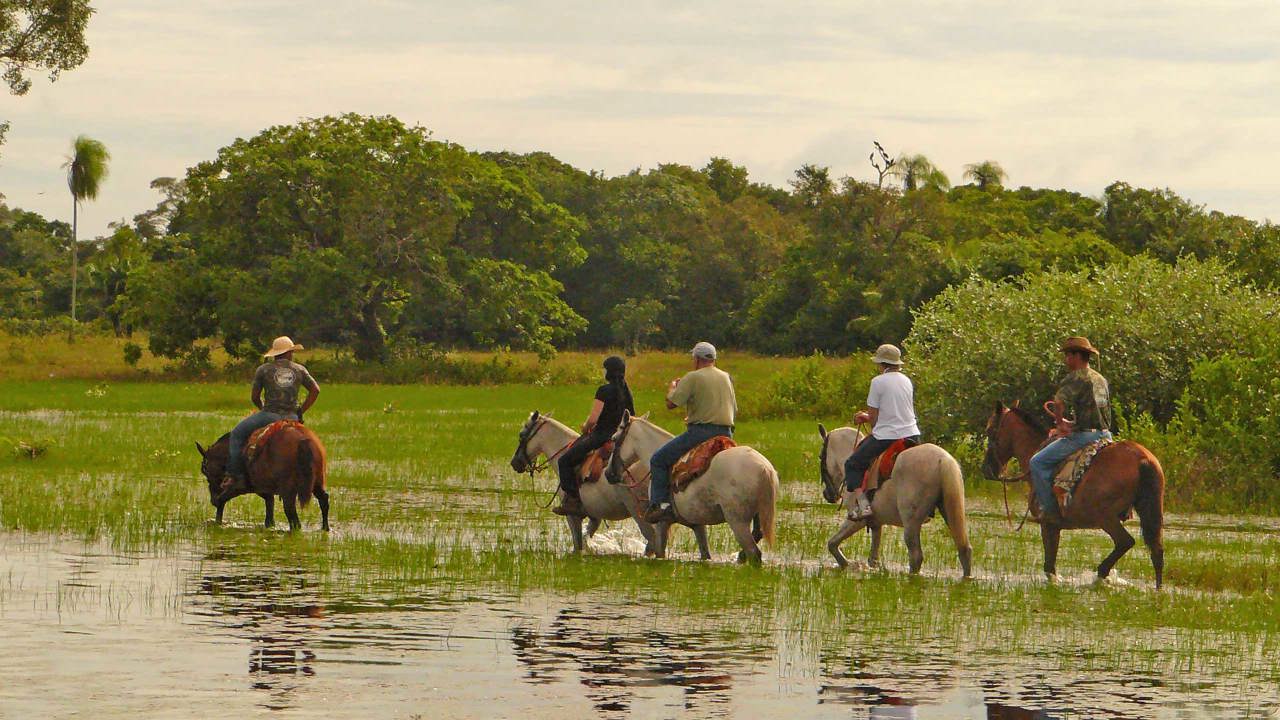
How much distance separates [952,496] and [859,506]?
3.79ft

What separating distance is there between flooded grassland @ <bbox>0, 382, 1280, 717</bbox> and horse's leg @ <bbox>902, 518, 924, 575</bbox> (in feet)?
0.67

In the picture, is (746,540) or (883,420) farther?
(746,540)

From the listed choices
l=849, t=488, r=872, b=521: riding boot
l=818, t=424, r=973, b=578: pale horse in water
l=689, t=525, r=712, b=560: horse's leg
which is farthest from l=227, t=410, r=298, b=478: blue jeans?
l=818, t=424, r=973, b=578: pale horse in water

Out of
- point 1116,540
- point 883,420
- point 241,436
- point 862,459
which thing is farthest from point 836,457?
point 241,436

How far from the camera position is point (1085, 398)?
1616 cm

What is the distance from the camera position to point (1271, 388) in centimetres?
2659

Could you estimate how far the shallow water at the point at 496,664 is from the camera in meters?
10.2

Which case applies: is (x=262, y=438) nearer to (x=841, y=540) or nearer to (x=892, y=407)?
(x=841, y=540)

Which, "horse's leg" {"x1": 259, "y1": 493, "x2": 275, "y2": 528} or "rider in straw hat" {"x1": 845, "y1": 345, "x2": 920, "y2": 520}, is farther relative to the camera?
"horse's leg" {"x1": 259, "y1": 493, "x2": 275, "y2": 528}

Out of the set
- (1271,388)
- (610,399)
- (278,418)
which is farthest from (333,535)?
(1271,388)

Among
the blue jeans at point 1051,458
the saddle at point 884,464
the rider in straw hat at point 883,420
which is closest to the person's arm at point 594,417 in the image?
the rider in straw hat at point 883,420

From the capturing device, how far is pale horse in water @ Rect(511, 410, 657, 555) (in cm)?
1777

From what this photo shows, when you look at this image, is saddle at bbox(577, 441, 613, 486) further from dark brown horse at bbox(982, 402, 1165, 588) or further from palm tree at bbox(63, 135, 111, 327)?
palm tree at bbox(63, 135, 111, 327)

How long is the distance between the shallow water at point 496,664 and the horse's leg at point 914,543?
101 inches
